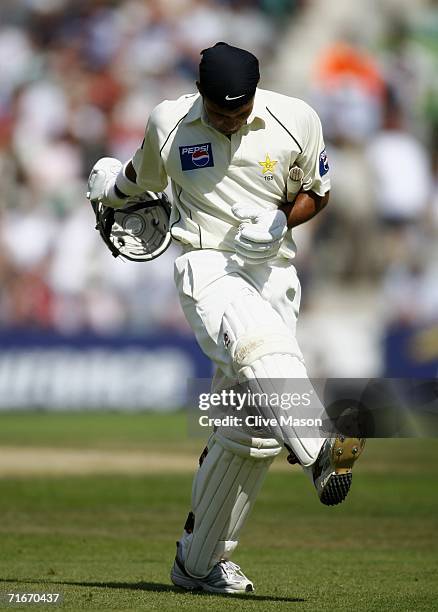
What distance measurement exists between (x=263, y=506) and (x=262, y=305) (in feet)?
13.9

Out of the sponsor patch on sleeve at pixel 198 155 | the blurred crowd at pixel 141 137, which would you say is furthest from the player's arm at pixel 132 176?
the blurred crowd at pixel 141 137

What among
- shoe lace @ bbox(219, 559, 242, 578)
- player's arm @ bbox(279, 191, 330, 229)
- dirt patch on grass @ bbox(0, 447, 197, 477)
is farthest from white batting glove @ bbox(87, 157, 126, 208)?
dirt patch on grass @ bbox(0, 447, 197, 477)

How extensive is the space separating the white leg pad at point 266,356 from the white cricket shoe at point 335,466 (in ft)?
0.19

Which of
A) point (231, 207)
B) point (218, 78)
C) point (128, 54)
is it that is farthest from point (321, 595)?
point (128, 54)

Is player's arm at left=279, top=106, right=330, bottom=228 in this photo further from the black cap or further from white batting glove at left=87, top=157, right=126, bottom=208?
white batting glove at left=87, top=157, right=126, bottom=208

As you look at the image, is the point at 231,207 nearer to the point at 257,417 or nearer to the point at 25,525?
the point at 257,417

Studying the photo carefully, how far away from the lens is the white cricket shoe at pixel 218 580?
475 cm

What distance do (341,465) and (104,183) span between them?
1.89 meters

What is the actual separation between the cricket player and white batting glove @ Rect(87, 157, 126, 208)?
324 millimetres

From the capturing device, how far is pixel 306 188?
473cm

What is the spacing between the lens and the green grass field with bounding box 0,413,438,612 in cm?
460

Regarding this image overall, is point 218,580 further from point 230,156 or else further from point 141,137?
point 141,137

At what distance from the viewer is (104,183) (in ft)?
17.1

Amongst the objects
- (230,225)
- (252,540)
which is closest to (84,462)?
(252,540)
